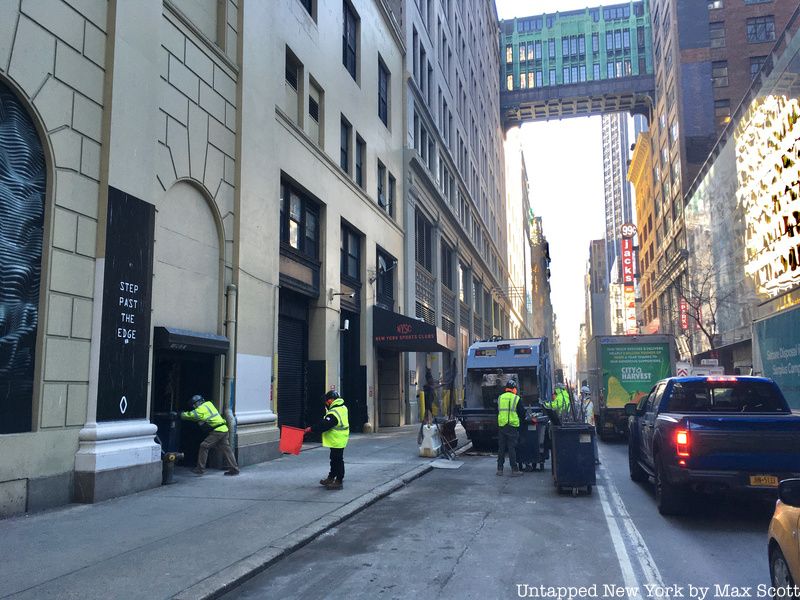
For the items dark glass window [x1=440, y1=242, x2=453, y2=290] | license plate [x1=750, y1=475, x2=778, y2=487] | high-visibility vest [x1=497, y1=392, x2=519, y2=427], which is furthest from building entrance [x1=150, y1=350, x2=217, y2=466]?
dark glass window [x1=440, y1=242, x2=453, y2=290]

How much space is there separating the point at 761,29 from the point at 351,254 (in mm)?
45905

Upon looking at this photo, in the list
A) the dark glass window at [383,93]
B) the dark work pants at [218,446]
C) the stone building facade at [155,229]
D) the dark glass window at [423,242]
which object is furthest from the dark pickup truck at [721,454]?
the dark glass window at [423,242]

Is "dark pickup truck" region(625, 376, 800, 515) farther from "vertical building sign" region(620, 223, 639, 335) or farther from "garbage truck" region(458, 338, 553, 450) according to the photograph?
"vertical building sign" region(620, 223, 639, 335)

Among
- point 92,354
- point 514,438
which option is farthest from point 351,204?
point 92,354

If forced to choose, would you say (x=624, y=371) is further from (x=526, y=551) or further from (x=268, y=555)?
(x=268, y=555)

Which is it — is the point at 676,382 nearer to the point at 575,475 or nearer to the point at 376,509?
the point at 575,475

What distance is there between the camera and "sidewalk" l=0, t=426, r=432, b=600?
5508 millimetres

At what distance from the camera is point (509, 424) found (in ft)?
40.4

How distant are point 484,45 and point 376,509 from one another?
182ft

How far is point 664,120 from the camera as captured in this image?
5938 cm

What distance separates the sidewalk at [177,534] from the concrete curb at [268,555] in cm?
1

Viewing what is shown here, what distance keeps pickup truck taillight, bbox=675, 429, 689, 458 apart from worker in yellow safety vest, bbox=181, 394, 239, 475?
741cm

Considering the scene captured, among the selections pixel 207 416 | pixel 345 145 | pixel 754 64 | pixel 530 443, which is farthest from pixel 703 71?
pixel 207 416

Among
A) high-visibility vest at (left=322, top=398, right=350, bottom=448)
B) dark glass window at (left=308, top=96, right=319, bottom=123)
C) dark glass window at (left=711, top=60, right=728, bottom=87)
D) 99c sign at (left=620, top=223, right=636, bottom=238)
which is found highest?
dark glass window at (left=711, top=60, right=728, bottom=87)
